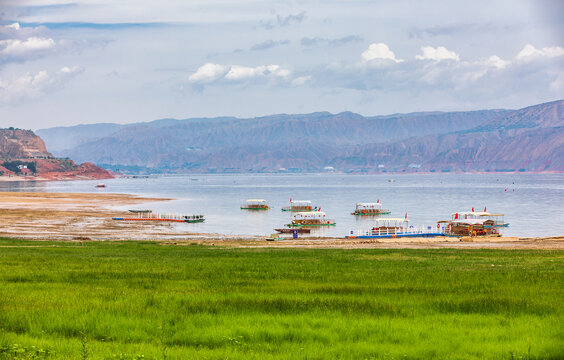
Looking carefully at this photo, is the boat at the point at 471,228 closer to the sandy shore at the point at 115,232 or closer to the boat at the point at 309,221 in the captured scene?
the sandy shore at the point at 115,232

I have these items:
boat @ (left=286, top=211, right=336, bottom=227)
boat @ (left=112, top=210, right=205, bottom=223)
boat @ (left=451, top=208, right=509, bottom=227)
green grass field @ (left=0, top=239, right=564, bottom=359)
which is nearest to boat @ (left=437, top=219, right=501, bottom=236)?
boat @ (left=451, top=208, right=509, bottom=227)

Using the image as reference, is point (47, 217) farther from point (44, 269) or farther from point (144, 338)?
point (144, 338)

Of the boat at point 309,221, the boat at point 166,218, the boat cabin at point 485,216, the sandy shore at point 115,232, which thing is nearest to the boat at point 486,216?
the boat cabin at point 485,216

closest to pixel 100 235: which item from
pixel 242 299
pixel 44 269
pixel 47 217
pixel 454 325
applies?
pixel 47 217

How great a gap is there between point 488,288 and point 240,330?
918 centimetres

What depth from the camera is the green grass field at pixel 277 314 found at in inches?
431

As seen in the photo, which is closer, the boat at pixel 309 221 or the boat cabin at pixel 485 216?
Answer: the boat cabin at pixel 485 216

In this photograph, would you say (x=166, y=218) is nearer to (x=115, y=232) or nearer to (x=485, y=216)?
(x=115, y=232)

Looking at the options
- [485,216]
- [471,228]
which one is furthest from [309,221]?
[471,228]

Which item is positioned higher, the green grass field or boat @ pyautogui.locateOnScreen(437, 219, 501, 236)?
the green grass field

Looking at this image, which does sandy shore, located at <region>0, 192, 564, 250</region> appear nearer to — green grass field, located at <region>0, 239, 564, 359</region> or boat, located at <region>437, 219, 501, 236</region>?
boat, located at <region>437, 219, 501, 236</region>

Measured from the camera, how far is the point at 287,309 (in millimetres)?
14688

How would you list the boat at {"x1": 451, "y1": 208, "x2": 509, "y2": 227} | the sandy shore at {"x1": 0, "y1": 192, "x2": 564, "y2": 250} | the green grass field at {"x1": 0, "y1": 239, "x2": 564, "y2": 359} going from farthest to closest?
the boat at {"x1": 451, "y1": 208, "x2": 509, "y2": 227} → the sandy shore at {"x1": 0, "y1": 192, "x2": 564, "y2": 250} → the green grass field at {"x1": 0, "y1": 239, "x2": 564, "y2": 359}

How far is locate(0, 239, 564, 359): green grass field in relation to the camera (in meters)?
10.9
